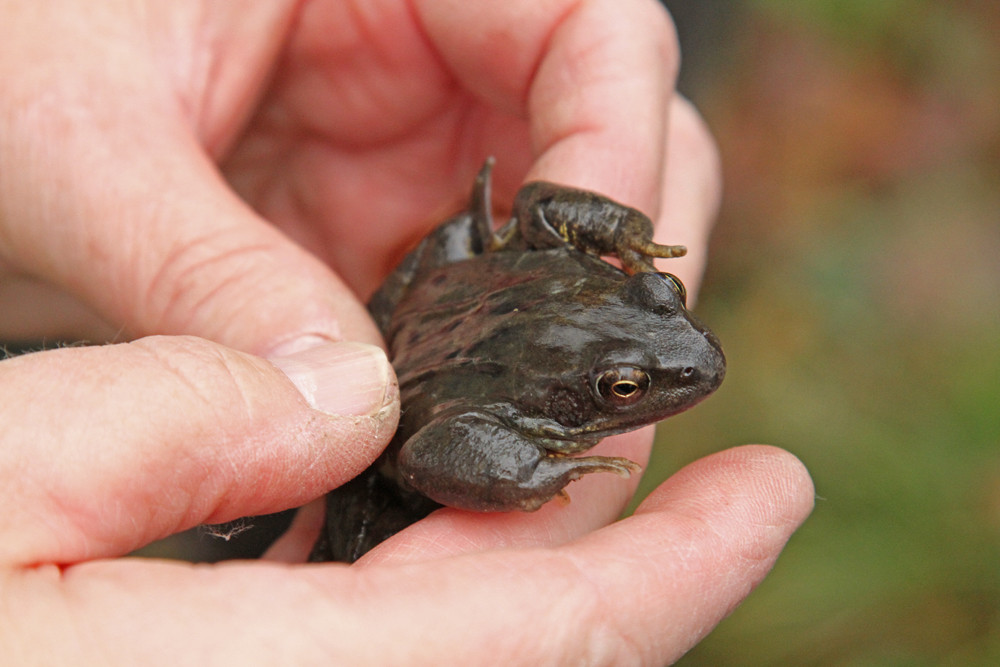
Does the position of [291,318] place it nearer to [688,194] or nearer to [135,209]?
[135,209]

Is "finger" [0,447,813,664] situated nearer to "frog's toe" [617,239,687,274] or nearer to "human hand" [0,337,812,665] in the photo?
"human hand" [0,337,812,665]

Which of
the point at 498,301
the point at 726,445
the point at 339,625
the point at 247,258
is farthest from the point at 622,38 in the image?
the point at 339,625

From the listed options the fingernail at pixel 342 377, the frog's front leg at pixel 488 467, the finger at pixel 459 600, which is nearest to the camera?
the finger at pixel 459 600

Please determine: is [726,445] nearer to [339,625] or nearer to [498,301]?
[498,301]

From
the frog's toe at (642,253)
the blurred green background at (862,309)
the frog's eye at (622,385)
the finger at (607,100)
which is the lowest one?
the blurred green background at (862,309)

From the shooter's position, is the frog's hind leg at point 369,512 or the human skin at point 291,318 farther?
the frog's hind leg at point 369,512

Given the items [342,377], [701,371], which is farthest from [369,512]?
[701,371]

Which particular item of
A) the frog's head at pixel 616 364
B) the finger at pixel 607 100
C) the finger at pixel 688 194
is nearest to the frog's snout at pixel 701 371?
the frog's head at pixel 616 364

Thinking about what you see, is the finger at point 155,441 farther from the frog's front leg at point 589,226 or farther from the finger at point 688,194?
the finger at point 688,194
